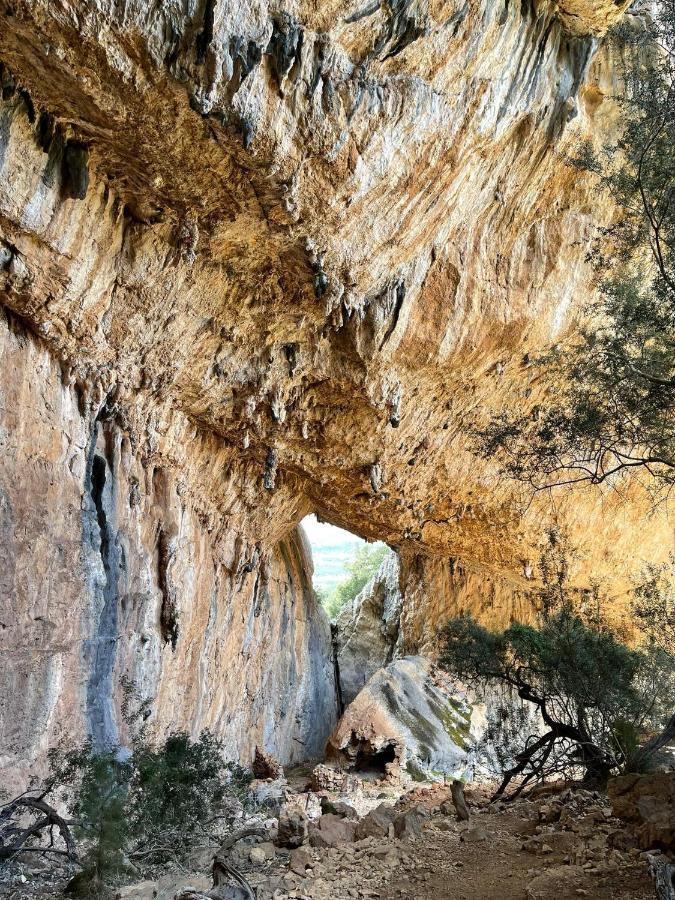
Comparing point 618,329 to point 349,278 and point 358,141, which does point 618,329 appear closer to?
point 358,141

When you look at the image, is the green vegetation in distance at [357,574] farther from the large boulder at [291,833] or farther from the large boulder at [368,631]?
the large boulder at [291,833]

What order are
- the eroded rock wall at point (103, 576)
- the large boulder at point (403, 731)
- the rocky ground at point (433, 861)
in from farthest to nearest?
the large boulder at point (403, 731)
the eroded rock wall at point (103, 576)
the rocky ground at point (433, 861)

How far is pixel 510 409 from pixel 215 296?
7033 mm

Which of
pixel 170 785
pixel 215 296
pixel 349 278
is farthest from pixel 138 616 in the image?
pixel 349 278

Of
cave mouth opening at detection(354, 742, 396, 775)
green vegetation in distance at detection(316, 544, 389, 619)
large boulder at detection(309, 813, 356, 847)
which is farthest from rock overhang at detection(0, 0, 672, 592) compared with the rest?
green vegetation in distance at detection(316, 544, 389, 619)

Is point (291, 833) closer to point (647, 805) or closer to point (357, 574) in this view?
point (647, 805)

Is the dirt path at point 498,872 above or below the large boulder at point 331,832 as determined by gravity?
above

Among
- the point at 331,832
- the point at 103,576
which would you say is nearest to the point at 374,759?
the point at 331,832

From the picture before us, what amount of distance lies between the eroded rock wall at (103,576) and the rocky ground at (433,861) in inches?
83.2

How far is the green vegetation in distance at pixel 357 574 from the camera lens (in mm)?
36344

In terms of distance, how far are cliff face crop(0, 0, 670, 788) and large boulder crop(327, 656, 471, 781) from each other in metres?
3.39

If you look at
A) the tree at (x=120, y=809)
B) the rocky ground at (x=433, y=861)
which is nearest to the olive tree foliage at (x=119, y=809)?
the tree at (x=120, y=809)

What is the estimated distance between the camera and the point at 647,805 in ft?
17.9

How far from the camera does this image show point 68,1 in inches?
205
